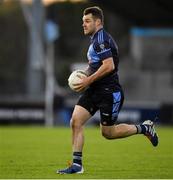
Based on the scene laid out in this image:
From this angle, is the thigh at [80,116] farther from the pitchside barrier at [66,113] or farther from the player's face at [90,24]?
the pitchside barrier at [66,113]

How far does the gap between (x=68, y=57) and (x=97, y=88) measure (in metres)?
61.2

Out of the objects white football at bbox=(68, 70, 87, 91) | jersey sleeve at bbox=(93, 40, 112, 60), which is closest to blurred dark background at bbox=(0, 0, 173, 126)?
white football at bbox=(68, 70, 87, 91)

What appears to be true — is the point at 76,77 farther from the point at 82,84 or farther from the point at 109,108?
the point at 109,108

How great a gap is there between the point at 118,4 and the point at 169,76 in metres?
6.39

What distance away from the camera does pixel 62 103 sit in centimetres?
3759

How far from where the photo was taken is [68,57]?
240 feet

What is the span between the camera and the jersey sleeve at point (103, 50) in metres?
11.7

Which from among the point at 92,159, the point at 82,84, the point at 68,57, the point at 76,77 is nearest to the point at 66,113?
the point at 92,159

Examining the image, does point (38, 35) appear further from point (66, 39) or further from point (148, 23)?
point (66, 39)

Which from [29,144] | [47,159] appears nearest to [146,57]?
[29,144]

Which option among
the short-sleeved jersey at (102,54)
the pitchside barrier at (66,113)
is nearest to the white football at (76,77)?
the short-sleeved jersey at (102,54)

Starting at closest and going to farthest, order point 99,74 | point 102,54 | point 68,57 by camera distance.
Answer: point 99,74 → point 102,54 → point 68,57

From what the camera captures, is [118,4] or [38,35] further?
[118,4]

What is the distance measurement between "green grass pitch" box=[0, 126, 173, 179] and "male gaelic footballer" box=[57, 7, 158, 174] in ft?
1.85
